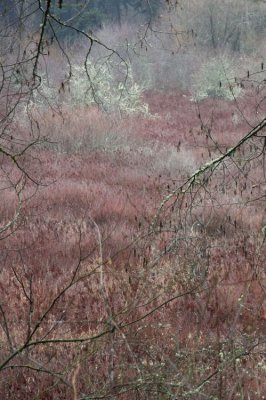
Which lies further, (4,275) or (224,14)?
(224,14)

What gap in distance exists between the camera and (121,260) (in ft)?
19.6

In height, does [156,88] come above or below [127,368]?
above

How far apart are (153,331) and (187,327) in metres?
0.31

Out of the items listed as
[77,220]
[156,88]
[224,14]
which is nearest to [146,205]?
[77,220]

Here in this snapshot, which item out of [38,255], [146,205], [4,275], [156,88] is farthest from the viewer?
[156,88]

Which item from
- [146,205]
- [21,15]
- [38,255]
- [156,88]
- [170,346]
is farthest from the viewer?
[156,88]

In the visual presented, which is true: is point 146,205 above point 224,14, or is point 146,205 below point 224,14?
below

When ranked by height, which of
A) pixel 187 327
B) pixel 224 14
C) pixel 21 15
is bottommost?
pixel 187 327

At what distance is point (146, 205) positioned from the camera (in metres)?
8.72

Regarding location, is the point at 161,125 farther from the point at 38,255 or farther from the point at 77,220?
the point at 38,255

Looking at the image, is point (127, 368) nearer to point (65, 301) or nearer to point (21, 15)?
point (65, 301)

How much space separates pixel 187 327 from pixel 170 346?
448 millimetres

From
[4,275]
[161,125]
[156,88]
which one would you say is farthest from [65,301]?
[156,88]

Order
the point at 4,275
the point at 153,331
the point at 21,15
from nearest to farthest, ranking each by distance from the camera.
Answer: the point at 21,15 → the point at 153,331 → the point at 4,275
